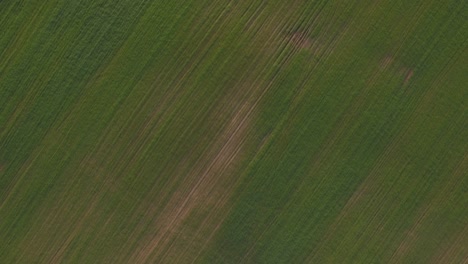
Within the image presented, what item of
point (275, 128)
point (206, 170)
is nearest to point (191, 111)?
point (206, 170)

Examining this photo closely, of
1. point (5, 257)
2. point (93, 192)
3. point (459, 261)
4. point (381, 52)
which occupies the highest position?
point (381, 52)

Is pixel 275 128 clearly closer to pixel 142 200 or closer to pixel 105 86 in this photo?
pixel 142 200

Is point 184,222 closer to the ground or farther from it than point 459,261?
closer to the ground

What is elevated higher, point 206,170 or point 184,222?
point 206,170

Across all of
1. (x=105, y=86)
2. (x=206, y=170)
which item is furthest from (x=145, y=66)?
(x=206, y=170)

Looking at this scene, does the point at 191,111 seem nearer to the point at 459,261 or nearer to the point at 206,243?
the point at 206,243

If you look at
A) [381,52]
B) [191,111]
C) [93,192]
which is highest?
[381,52]
